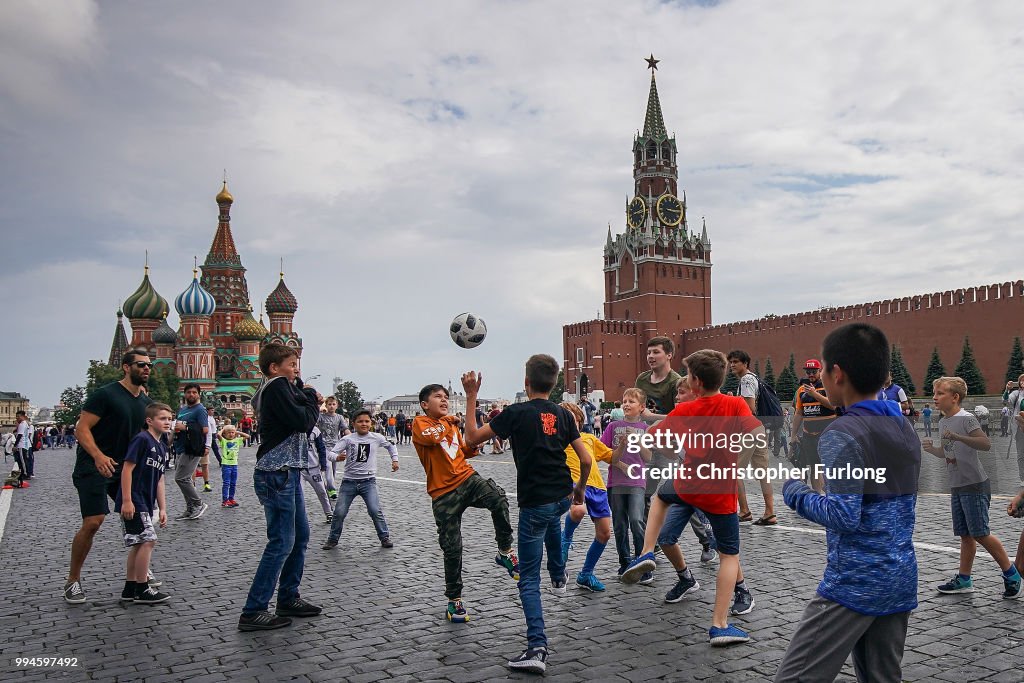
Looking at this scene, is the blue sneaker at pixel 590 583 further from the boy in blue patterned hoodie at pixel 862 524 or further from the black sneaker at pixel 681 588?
the boy in blue patterned hoodie at pixel 862 524

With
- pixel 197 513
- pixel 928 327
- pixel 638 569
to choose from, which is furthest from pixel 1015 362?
pixel 638 569

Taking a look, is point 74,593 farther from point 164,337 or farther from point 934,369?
point 164,337

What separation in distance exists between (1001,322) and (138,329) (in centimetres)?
6743

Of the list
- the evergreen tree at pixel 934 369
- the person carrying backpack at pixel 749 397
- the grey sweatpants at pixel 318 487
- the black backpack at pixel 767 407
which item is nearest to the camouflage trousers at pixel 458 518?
the person carrying backpack at pixel 749 397

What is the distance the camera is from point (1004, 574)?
16.2 feet

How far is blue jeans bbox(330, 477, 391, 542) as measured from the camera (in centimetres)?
718

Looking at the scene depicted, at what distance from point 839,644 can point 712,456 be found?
6.20ft

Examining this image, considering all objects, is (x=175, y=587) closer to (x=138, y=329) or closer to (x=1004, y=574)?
(x=1004, y=574)

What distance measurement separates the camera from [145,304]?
73062 mm

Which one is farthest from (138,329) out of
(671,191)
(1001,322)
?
(1001,322)

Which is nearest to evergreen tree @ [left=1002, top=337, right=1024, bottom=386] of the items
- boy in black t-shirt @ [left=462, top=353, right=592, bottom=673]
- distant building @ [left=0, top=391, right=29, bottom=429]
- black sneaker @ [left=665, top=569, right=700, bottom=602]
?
black sneaker @ [left=665, top=569, right=700, bottom=602]

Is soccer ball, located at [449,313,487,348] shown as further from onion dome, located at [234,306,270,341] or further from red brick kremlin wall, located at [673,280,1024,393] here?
onion dome, located at [234,306,270,341]

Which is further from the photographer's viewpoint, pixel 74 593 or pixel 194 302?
pixel 194 302

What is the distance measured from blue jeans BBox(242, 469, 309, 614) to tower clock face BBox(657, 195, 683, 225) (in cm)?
8118
